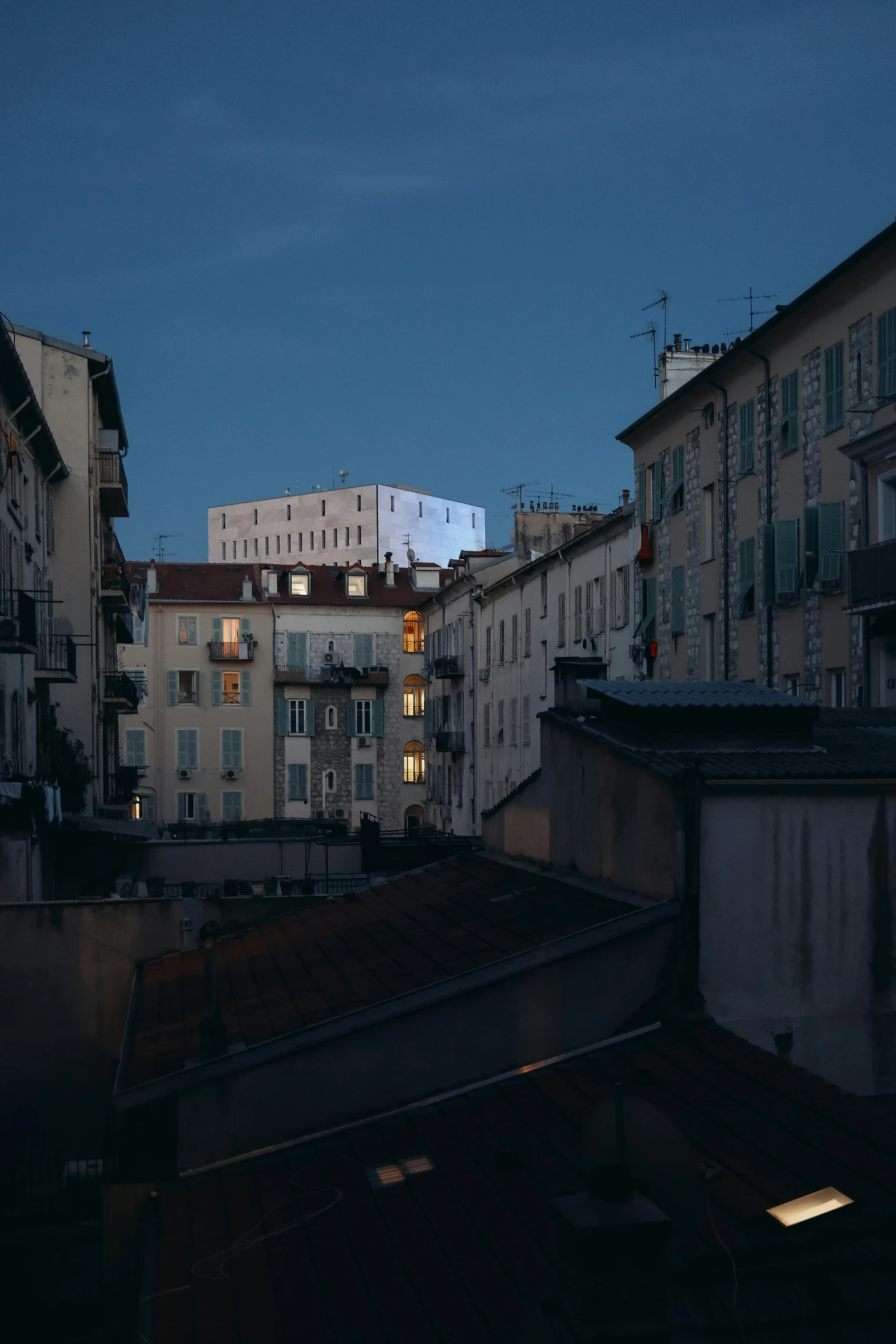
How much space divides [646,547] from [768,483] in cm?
749

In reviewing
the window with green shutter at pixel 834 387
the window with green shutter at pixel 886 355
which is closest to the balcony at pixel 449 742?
the window with green shutter at pixel 834 387

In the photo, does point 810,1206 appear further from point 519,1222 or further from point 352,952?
point 352,952

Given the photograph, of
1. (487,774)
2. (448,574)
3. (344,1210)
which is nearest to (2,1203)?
(344,1210)

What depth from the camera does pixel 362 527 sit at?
103 meters

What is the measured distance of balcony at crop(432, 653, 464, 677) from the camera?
57031mm

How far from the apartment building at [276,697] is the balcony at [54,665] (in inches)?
1219

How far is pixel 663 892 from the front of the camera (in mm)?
12391

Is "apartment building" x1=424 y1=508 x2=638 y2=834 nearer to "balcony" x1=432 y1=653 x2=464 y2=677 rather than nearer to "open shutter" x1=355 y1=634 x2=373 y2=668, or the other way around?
"balcony" x1=432 y1=653 x2=464 y2=677

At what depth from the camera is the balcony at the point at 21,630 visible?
2248cm

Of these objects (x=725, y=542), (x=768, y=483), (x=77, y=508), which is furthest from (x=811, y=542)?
(x=77, y=508)

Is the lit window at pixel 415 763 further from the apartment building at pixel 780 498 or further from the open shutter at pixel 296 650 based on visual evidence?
the apartment building at pixel 780 498

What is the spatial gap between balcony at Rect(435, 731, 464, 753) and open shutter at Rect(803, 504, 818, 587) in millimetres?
30896

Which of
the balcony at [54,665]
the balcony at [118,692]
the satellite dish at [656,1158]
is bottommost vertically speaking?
the satellite dish at [656,1158]

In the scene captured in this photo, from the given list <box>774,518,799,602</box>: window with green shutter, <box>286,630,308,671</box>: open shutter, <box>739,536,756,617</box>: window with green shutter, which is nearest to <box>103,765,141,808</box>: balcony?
<box>739,536,756,617</box>: window with green shutter
